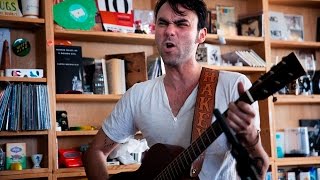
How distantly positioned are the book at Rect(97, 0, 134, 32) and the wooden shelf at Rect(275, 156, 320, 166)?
51.0 inches

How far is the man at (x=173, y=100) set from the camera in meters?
1.54

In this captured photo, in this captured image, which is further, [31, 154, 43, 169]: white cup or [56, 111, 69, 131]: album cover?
[56, 111, 69, 131]: album cover

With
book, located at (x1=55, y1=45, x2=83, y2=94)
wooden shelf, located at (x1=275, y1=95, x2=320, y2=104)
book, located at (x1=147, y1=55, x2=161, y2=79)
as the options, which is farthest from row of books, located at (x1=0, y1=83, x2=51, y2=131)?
wooden shelf, located at (x1=275, y1=95, x2=320, y2=104)

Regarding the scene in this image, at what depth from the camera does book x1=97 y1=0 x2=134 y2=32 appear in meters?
2.60

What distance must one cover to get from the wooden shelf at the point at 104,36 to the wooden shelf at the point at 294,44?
906mm

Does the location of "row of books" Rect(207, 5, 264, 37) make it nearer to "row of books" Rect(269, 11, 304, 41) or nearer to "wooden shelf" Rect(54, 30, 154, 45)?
"row of books" Rect(269, 11, 304, 41)

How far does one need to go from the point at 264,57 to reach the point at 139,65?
89cm

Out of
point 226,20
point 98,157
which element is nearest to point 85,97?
point 98,157

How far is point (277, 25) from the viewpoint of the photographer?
3145mm

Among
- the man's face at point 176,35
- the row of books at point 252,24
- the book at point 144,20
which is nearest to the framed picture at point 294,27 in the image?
the row of books at point 252,24

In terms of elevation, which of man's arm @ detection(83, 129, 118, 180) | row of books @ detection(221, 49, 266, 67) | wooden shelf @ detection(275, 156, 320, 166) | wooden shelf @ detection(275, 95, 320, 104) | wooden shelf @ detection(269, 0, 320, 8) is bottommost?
wooden shelf @ detection(275, 156, 320, 166)

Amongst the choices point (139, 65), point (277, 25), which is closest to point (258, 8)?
point (277, 25)

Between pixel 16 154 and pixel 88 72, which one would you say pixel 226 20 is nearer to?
pixel 88 72

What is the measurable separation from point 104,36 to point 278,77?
5.33ft
